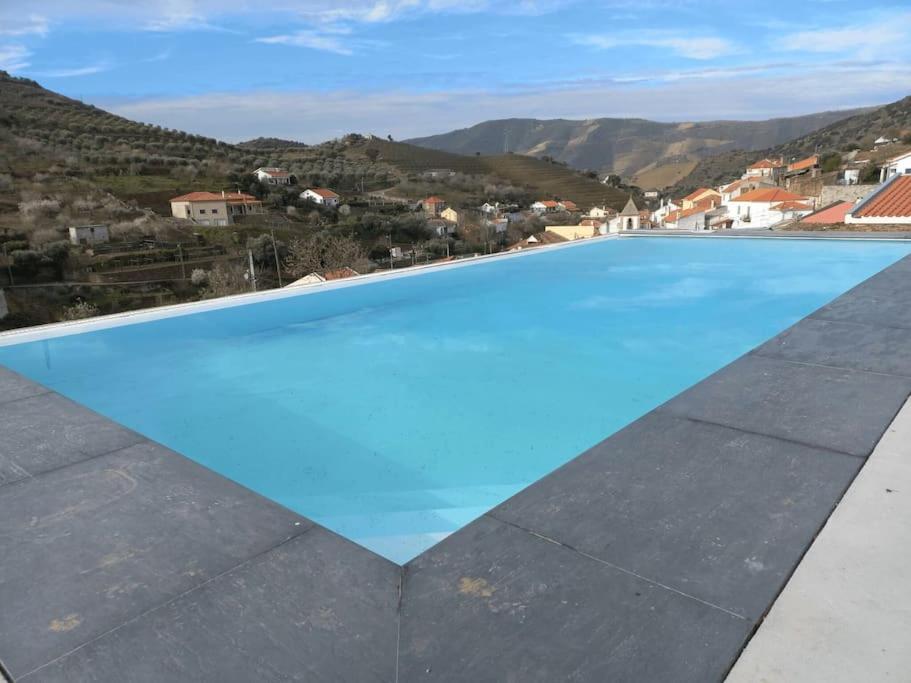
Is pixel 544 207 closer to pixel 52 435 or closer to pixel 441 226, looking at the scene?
pixel 441 226

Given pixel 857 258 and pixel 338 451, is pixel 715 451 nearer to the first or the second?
pixel 338 451

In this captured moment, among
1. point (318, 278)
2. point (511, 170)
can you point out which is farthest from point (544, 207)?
point (318, 278)

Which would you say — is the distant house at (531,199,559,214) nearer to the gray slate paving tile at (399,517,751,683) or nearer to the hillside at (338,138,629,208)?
the hillside at (338,138,629,208)

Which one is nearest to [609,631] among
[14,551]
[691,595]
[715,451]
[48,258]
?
[691,595]

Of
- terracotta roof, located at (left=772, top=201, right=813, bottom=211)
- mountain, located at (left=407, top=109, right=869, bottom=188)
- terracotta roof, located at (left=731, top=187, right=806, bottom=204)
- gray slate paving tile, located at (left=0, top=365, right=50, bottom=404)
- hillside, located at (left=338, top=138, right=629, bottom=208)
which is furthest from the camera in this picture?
mountain, located at (left=407, top=109, right=869, bottom=188)

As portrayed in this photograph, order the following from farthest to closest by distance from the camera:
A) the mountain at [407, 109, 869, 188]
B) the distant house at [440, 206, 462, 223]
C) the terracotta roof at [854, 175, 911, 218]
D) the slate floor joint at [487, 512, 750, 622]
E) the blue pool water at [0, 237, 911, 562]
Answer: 1. the mountain at [407, 109, 869, 188]
2. the distant house at [440, 206, 462, 223]
3. the terracotta roof at [854, 175, 911, 218]
4. the blue pool water at [0, 237, 911, 562]
5. the slate floor joint at [487, 512, 750, 622]

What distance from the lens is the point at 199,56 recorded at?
895 cm

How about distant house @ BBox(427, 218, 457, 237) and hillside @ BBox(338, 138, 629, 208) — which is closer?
distant house @ BBox(427, 218, 457, 237)

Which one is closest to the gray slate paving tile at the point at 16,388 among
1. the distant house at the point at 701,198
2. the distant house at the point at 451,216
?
the distant house at the point at 451,216

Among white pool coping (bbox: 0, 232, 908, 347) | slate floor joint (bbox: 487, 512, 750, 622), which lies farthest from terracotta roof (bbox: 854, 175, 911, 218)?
slate floor joint (bbox: 487, 512, 750, 622)

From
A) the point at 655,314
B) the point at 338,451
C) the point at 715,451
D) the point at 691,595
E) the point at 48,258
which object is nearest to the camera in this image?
the point at 691,595

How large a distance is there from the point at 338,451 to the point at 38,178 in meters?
33.2

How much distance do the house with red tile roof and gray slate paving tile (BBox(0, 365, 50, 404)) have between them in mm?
10477

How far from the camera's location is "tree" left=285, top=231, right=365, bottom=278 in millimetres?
23594
